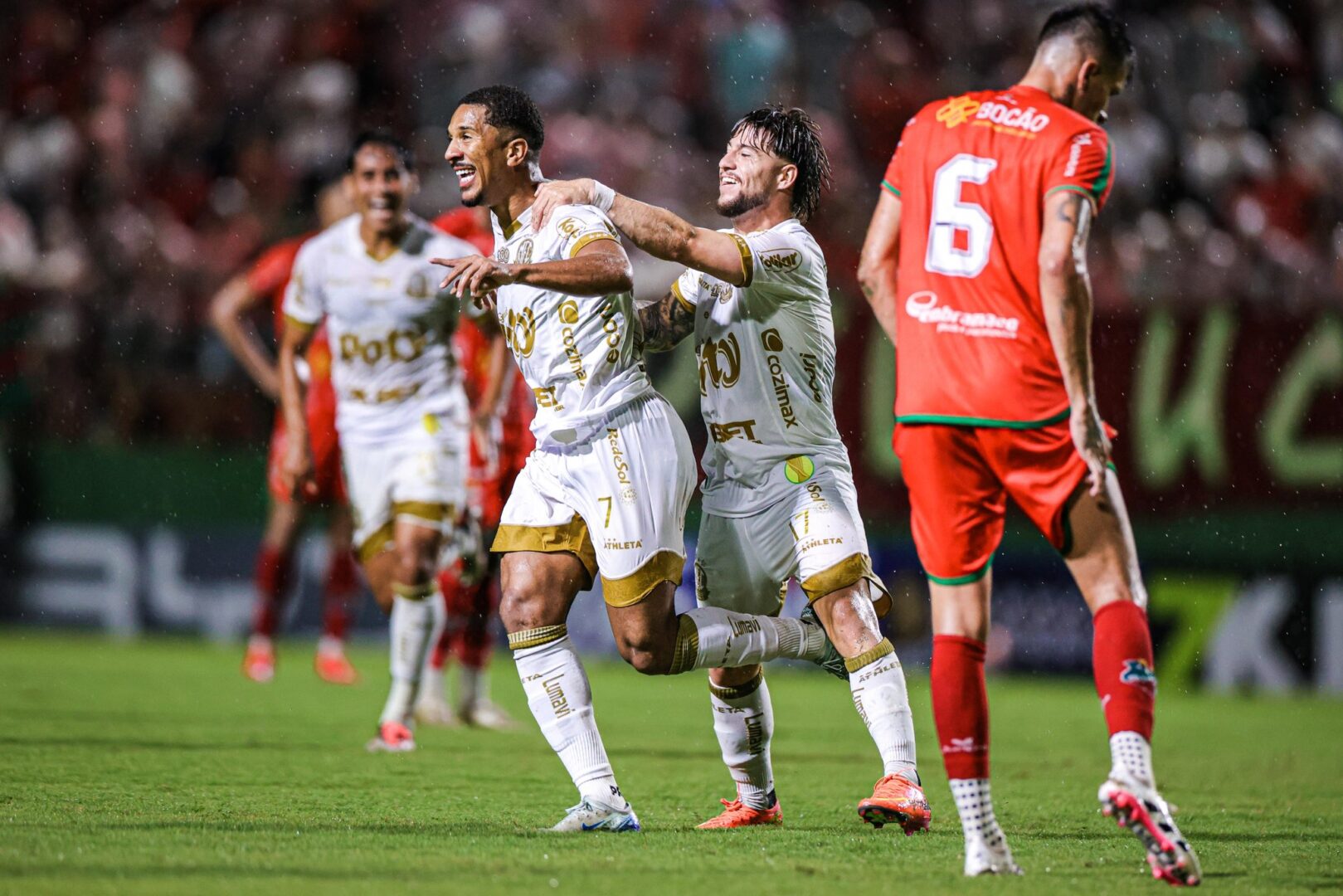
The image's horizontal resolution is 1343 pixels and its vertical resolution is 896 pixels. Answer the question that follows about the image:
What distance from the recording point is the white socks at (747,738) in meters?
5.84

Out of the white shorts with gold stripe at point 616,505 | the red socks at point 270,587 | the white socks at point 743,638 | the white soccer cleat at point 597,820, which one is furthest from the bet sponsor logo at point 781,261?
the red socks at point 270,587

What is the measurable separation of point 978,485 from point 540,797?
2.48 m

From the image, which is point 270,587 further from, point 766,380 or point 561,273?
point 561,273

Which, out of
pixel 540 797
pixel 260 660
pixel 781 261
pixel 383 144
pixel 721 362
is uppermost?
pixel 383 144

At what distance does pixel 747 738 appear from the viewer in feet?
19.1

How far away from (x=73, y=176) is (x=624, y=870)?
12868 millimetres

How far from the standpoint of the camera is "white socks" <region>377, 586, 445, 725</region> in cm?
796

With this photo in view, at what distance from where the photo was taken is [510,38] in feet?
54.1

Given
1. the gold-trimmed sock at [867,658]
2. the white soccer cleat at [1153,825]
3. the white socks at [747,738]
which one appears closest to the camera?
the white soccer cleat at [1153,825]

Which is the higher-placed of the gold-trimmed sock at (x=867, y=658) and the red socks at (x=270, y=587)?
the gold-trimmed sock at (x=867, y=658)

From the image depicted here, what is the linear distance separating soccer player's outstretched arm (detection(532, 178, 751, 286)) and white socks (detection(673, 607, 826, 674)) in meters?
1.08

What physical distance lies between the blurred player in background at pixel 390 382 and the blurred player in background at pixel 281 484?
5.04 feet

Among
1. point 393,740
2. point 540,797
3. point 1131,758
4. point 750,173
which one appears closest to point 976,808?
point 1131,758

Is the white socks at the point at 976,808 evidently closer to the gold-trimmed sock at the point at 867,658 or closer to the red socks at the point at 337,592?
the gold-trimmed sock at the point at 867,658
